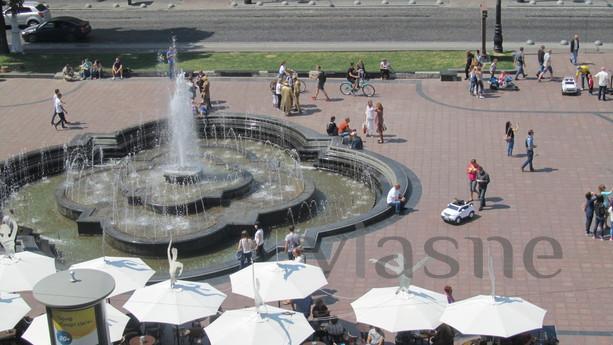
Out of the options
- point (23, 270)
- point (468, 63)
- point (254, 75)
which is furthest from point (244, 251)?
point (254, 75)

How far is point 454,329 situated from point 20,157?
17.4 metres

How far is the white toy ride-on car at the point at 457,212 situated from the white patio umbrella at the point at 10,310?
11224 millimetres

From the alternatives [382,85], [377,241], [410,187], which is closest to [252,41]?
[382,85]

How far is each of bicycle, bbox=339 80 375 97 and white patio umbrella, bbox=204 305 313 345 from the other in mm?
19759

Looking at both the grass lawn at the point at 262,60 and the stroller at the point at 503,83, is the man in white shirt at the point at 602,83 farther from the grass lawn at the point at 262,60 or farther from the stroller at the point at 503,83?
the grass lawn at the point at 262,60

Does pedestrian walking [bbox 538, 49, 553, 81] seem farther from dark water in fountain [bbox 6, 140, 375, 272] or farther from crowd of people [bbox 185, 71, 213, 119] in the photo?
crowd of people [bbox 185, 71, 213, 119]

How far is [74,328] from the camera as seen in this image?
14211 mm

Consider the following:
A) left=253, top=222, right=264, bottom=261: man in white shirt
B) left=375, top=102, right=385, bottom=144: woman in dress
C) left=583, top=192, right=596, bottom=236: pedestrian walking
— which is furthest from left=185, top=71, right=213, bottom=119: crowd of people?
left=583, top=192, right=596, bottom=236: pedestrian walking

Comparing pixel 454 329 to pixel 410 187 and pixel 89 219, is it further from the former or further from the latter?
pixel 89 219

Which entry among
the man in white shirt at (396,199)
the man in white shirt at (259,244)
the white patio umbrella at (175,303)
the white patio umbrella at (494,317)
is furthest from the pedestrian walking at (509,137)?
the white patio umbrella at (175,303)

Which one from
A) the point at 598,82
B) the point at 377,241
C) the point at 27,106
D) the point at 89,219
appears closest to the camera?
the point at 377,241

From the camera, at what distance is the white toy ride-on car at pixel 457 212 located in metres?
24.4

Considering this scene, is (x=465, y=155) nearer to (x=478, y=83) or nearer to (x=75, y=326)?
(x=478, y=83)

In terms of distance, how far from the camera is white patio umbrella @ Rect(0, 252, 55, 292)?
18906 mm
